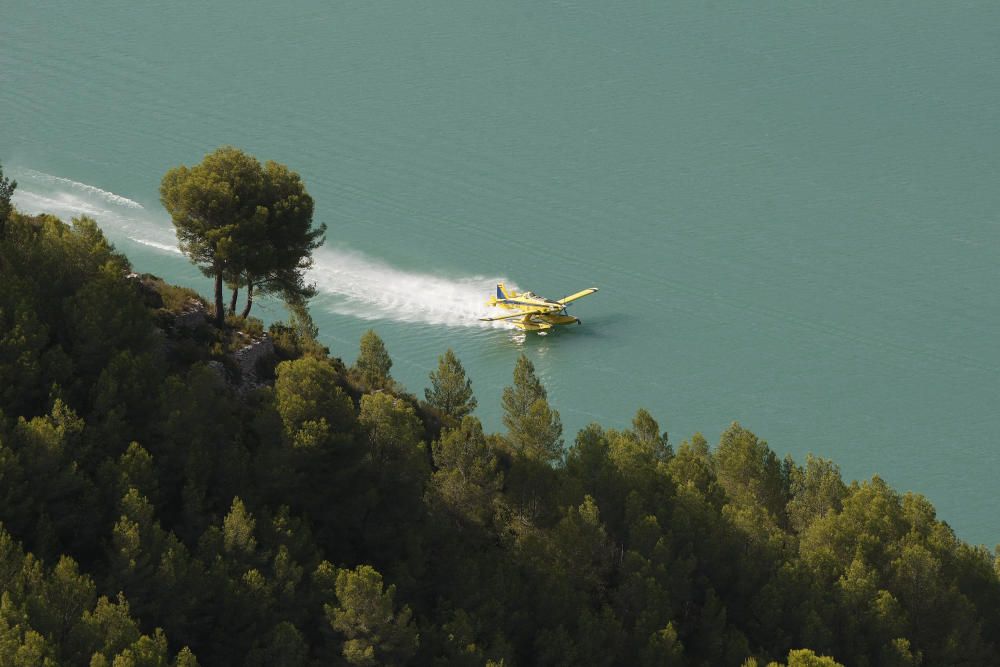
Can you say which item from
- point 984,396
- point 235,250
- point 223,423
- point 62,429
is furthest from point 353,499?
point 984,396

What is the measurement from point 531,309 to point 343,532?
50.8 m

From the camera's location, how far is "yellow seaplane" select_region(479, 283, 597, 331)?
10044 cm

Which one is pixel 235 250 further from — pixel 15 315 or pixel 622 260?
pixel 622 260

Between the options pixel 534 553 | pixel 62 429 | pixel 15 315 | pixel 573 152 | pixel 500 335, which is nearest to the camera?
pixel 62 429

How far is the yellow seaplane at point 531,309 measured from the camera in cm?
10044

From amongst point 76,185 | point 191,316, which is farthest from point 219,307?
point 76,185

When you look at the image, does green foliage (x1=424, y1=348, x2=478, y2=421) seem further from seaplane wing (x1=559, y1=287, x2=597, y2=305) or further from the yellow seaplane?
seaplane wing (x1=559, y1=287, x2=597, y2=305)

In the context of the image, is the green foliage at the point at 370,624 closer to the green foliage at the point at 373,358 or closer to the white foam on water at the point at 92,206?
the green foliage at the point at 373,358

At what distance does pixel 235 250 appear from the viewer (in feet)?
198

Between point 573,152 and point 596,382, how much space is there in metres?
26.1

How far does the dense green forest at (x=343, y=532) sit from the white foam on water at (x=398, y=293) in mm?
38127

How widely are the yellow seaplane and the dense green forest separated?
3650 centimetres

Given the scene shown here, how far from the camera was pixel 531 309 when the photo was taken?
100438 mm

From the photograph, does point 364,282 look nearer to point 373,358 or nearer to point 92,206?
point 92,206
